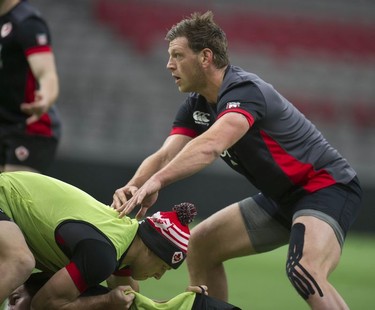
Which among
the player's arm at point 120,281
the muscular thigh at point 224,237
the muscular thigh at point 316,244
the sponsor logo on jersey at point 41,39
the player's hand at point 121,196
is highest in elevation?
the sponsor logo on jersey at point 41,39

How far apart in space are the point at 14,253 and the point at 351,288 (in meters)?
4.54

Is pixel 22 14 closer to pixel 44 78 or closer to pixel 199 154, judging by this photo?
pixel 44 78

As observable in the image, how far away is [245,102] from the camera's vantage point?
5238 millimetres

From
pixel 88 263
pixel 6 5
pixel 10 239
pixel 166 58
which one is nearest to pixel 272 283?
pixel 6 5

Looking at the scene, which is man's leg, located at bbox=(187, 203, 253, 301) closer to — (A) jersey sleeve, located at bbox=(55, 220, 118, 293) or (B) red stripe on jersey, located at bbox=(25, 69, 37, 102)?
(A) jersey sleeve, located at bbox=(55, 220, 118, 293)

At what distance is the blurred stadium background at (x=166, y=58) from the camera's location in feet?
50.1

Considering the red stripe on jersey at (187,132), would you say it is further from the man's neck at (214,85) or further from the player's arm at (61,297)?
the player's arm at (61,297)

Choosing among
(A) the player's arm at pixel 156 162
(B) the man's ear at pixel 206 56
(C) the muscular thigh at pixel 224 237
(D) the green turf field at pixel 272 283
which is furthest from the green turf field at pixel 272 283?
(B) the man's ear at pixel 206 56

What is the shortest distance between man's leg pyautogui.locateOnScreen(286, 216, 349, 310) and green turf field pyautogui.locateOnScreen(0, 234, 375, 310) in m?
1.80

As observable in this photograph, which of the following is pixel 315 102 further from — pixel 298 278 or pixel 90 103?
Result: pixel 298 278

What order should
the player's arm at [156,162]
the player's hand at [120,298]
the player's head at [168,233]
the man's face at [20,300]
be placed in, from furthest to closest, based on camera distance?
the player's arm at [156,162], the man's face at [20,300], the player's head at [168,233], the player's hand at [120,298]

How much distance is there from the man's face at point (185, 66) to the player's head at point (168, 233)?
85 centimetres

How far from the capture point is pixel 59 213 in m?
5.00

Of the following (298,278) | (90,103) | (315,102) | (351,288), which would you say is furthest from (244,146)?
(315,102)
